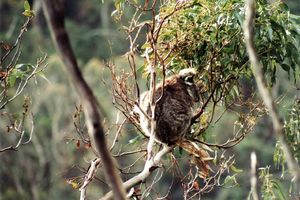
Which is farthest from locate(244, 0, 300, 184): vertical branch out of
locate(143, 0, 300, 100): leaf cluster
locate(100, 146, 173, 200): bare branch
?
locate(143, 0, 300, 100): leaf cluster

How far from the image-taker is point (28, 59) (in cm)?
1730

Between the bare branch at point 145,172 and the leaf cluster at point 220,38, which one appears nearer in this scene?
the bare branch at point 145,172

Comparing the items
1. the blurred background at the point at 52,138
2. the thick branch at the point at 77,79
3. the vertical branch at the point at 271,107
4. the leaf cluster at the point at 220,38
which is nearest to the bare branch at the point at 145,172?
the leaf cluster at the point at 220,38

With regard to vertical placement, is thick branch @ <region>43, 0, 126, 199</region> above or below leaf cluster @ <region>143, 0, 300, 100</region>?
below

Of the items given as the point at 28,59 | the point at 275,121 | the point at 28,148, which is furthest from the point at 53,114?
the point at 275,121

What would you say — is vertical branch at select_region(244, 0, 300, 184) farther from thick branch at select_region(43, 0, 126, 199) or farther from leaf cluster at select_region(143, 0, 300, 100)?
leaf cluster at select_region(143, 0, 300, 100)

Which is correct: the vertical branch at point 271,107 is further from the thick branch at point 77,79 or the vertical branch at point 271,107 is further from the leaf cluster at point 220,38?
the leaf cluster at point 220,38

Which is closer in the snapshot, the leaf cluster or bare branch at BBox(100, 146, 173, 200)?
bare branch at BBox(100, 146, 173, 200)

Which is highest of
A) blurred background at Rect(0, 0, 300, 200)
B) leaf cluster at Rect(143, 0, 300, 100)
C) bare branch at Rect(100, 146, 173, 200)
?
blurred background at Rect(0, 0, 300, 200)

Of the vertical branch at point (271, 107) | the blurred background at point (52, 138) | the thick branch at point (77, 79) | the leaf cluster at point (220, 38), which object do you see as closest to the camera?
the thick branch at point (77, 79)

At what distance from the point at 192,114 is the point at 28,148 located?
38.7 feet

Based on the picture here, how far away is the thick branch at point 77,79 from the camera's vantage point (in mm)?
1121

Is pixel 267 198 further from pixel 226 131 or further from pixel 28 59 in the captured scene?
pixel 28 59

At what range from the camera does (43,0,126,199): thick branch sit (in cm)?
112
